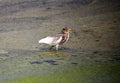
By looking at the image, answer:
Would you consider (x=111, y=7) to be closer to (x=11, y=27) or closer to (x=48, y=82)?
(x=11, y=27)

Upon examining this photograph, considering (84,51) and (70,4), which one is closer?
(84,51)

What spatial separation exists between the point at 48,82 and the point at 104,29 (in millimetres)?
3131

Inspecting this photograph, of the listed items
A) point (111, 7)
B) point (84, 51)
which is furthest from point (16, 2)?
point (84, 51)

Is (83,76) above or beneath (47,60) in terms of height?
beneath

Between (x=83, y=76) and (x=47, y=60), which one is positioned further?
(x=47, y=60)

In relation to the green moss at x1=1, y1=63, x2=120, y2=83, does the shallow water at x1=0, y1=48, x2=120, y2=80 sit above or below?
above

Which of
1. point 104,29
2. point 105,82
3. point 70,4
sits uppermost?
point 70,4

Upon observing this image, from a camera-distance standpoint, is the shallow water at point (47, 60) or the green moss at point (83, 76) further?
the shallow water at point (47, 60)

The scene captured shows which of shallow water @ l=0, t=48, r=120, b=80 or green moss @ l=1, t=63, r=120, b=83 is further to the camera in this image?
shallow water @ l=0, t=48, r=120, b=80

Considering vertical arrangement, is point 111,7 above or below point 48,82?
above

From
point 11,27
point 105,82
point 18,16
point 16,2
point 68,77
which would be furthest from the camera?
point 16,2

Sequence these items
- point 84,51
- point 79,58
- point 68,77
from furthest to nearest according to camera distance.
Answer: point 84,51, point 79,58, point 68,77

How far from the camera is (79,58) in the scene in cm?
603

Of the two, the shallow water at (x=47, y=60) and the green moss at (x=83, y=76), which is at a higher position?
the shallow water at (x=47, y=60)
